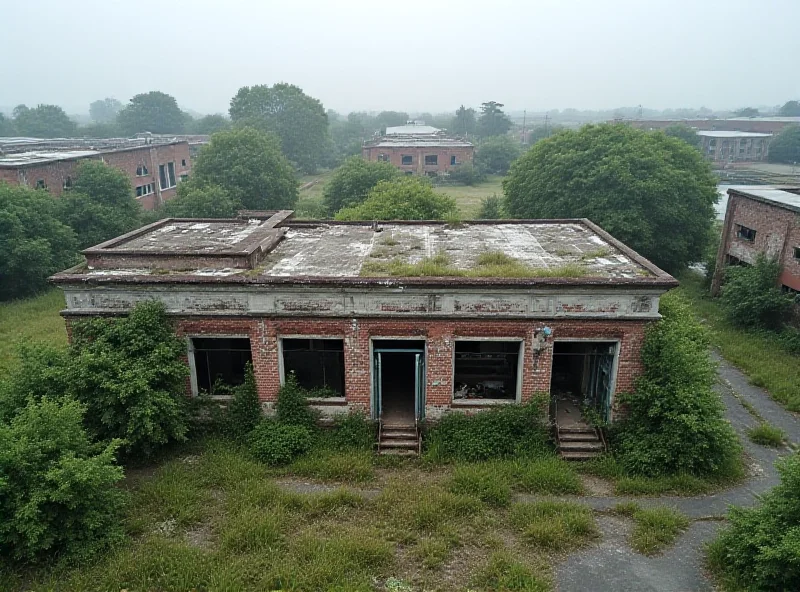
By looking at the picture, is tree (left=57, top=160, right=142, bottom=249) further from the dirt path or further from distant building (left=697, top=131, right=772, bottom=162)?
distant building (left=697, top=131, right=772, bottom=162)

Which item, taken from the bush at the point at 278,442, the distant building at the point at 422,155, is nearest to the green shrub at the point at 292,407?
the bush at the point at 278,442

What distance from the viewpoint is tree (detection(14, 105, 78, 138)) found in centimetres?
7988

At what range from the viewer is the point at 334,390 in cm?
1249

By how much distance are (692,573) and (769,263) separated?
48.3 feet

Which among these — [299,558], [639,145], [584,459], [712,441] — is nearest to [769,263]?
[639,145]

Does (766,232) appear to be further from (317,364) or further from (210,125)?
(210,125)

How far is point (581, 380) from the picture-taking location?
44.4ft

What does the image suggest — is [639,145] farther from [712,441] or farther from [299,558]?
[299,558]

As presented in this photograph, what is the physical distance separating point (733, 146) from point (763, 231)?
63596mm

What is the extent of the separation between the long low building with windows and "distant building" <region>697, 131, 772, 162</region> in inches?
2844

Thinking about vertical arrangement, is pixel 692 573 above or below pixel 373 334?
below

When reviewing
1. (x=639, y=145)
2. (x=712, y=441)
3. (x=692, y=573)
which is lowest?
(x=692, y=573)

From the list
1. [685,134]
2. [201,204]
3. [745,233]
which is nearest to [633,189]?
[745,233]

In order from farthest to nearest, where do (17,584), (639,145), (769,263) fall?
(639,145) → (769,263) → (17,584)
